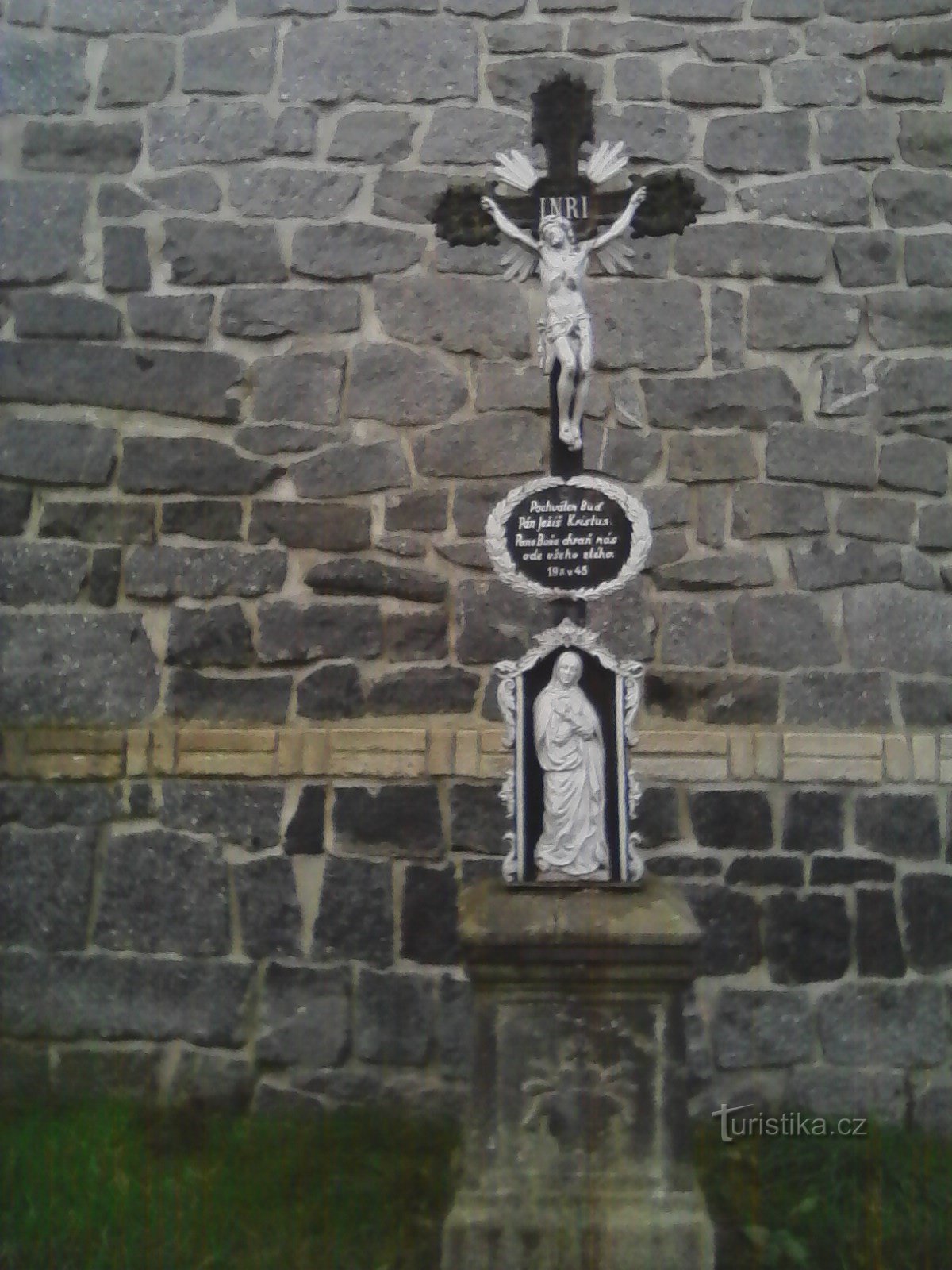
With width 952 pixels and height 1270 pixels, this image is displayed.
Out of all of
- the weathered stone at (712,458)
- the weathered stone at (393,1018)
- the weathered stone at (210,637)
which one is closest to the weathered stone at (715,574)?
the weathered stone at (712,458)

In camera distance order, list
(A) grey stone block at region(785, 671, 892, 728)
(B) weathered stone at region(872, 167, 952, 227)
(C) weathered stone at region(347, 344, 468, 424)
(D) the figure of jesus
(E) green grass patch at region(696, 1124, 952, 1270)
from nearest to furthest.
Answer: (E) green grass patch at region(696, 1124, 952, 1270) → (D) the figure of jesus → (A) grey stone block at region(785, 671, 892, 728) → (C) weathered stone at region(347, 344, 468, 424) → (B) weathered stone at region(872, 167, 952, 227)

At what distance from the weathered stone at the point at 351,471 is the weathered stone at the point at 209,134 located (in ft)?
4.45

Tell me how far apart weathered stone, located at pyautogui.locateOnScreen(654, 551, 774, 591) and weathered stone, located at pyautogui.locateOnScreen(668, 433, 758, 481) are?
13.3 inches

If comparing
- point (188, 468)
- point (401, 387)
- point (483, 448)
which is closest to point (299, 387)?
point (401, 387)

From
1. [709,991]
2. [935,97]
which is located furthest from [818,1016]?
[935,97]

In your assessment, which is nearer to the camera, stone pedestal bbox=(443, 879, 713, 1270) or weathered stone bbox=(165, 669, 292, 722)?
stone pedestal bbox=(443, 879, 713, 1270)

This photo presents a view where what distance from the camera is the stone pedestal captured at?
9.68 feet

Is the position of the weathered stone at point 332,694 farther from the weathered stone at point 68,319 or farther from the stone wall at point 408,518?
the weathered stone at point 68,319

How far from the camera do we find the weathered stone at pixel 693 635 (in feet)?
14.7

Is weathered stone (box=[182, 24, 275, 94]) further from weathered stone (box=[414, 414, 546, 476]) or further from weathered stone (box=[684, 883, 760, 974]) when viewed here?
weathered stone (box=[684, 883, 760, 974])

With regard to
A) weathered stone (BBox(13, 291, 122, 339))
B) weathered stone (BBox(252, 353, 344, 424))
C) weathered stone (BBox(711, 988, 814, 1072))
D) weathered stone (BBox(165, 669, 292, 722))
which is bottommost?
weathered stone (BBox(711, 988, 814, 1072))

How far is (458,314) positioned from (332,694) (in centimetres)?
165

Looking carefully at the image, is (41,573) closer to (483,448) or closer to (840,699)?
(483,448)

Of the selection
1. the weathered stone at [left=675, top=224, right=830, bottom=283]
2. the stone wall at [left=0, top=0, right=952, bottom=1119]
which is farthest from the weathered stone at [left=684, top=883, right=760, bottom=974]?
the weathered stone at [left=675, top=224, right=830, bottom=283]
